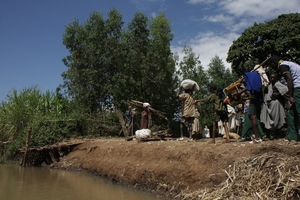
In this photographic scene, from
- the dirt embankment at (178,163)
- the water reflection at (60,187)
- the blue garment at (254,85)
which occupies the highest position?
the blue garment at (254,85)

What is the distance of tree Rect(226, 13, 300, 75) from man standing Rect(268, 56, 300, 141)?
9362 mm

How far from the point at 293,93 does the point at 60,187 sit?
6429 mm

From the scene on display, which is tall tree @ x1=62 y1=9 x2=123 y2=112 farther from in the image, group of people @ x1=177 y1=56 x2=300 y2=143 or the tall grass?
group of people @ x1=177 y1=56 x2=300 y2=143

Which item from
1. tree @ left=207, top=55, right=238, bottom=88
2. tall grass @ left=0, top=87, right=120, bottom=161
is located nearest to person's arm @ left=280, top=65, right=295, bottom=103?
tall grass @ left=0, top=87, right=120, bottom=161

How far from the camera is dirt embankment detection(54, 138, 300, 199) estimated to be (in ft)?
19.1

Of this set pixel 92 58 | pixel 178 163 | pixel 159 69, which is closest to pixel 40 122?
pixel 92 58

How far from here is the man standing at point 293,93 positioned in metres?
5.83

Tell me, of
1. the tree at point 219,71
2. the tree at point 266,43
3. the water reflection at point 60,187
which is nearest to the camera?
the water reflection at point 60,187

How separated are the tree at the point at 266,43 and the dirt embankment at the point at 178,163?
28.4ft

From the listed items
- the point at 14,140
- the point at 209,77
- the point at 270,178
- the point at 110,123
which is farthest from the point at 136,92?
the point at 270,178

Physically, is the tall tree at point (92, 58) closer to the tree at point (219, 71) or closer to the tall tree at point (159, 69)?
the tall tree at point (159, 69)

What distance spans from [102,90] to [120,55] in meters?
2.48

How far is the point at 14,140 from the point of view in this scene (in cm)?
1470

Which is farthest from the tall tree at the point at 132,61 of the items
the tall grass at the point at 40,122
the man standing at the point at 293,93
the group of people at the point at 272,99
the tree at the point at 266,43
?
the man standing at the point at 293,93
